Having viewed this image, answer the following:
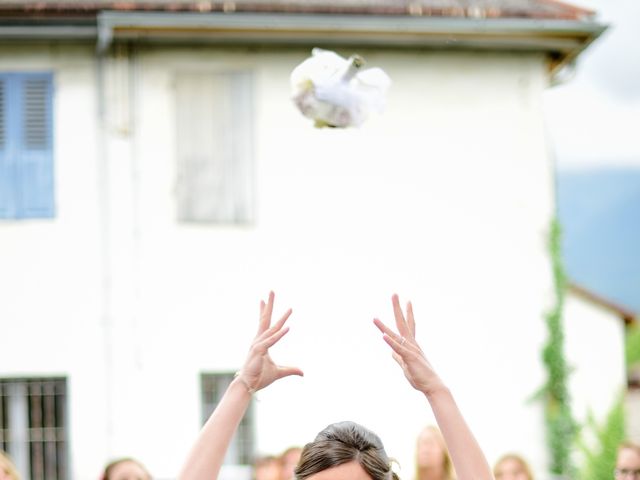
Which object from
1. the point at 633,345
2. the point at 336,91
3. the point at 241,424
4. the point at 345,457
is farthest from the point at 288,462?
the point at 633,345

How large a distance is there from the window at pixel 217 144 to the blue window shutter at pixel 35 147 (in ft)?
4.52

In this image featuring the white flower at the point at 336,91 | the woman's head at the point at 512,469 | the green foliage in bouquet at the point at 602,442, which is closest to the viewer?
the white flower at the point at 336,91

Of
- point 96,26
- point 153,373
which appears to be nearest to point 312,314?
point 153,373

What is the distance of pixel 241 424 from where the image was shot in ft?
50.0

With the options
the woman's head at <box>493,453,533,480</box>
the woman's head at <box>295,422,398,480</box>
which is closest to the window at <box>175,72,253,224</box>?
the woman's head at <box>493,453,533,480</box>

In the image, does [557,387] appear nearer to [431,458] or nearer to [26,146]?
[26,146]

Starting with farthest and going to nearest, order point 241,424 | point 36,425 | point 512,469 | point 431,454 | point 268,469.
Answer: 1. point 241,424
2. point 36,425
3. point 268,469
4. point 512,469
5. point 431,454

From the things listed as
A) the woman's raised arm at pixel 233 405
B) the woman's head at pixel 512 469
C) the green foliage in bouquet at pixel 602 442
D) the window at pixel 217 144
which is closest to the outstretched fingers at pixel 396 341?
the woman's raised arm at pixel 233 405

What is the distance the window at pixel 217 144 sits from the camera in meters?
15.4

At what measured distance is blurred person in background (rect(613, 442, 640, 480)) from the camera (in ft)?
25.5

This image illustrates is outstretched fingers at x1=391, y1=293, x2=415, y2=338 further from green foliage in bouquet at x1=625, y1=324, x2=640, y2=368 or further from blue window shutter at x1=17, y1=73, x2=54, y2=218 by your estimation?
green foliage in bouquet at x1=625, y1=324, x2=640, y2=368

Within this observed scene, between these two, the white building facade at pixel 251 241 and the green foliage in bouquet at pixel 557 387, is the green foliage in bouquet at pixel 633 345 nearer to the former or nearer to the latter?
the green foliage in bouquet at pixel 557 387

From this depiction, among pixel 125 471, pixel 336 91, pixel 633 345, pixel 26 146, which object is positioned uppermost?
pixel 26 146

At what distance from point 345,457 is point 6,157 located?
41.6 feet
